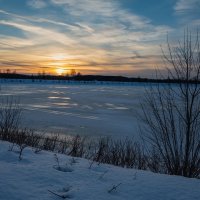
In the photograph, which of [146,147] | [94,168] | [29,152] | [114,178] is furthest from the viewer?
[146,147]

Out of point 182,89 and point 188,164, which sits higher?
point 182,89

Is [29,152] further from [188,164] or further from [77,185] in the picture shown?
[188,164]

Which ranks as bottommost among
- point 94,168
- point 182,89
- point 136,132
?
point 136,132

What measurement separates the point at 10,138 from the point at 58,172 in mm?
5632

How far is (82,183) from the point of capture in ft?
12.3

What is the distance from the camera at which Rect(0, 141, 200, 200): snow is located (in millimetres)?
3391

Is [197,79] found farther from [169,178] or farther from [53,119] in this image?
[53,119]

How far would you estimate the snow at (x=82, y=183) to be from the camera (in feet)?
11.1

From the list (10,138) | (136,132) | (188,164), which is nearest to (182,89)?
(188,164)

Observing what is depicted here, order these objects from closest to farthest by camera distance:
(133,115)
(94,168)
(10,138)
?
1. (94,168)
2. (10,138)
3. (133,115)

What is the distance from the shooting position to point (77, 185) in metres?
3.68

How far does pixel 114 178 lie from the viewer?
13.4 feet

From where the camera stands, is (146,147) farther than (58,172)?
Yes

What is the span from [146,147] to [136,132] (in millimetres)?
3349
